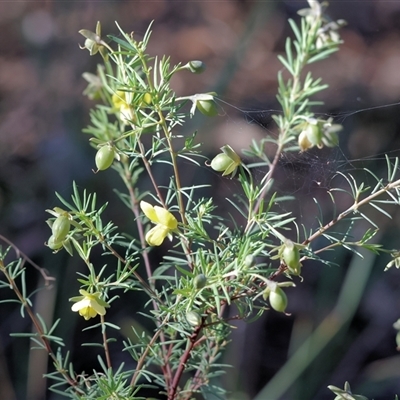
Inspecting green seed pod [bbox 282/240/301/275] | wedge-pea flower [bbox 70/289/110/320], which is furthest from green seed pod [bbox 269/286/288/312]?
wedge-pea flower [bbox 70/289/110/320]

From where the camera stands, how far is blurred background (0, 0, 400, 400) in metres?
1.51

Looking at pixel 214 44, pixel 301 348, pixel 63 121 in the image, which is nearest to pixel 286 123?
pixel 301 348

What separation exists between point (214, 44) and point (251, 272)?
2263mm

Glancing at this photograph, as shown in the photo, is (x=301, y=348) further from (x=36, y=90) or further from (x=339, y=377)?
(x=36, y=90)

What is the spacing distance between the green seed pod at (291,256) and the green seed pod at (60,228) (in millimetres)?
186

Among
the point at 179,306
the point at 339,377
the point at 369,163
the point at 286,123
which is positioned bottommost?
the point at 339,377

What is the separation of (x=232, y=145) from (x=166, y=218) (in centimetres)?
141

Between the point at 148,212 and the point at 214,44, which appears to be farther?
the point at 214,44

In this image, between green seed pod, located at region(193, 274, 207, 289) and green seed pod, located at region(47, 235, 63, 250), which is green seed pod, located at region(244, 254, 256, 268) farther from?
green seed pod, located at region(47, 235, 63, 250)

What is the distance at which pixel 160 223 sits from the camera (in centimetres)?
55

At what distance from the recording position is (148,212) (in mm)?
556

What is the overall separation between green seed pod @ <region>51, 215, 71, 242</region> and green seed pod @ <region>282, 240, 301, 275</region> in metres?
0.19

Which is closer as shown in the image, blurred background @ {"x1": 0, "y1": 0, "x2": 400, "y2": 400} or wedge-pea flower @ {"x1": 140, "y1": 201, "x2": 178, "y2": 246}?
wedge-pea flower @ {"x1": 140, "y1": 201, "x2": 178, "y2": 246}

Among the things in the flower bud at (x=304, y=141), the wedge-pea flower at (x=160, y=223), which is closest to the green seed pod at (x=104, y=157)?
the wedge-pea flower at (x=160, y=223)
